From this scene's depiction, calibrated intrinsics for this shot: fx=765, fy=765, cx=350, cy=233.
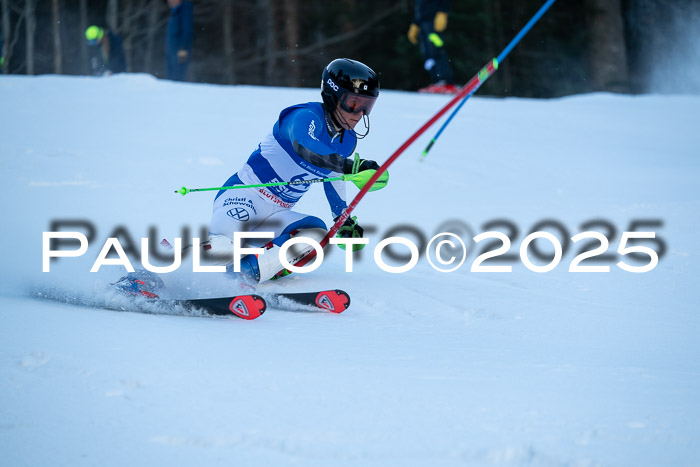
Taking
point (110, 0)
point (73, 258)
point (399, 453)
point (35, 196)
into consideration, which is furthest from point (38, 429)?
point (110, 0)

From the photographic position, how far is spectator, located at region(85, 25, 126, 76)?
1220cm

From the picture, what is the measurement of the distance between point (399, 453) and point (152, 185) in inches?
210

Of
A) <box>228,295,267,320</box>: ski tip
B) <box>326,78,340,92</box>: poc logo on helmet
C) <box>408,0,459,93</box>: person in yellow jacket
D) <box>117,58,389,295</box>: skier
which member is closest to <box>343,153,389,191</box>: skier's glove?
<box>117,58,389,295</box>: skier

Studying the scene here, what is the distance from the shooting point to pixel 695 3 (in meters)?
20.3

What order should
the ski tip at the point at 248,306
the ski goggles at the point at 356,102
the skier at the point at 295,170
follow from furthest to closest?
1. the ski goggles at the point at 356,102
2. the skier at the point at 295,170
3. the ski tip at the point at 248,306

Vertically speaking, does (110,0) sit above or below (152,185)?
above

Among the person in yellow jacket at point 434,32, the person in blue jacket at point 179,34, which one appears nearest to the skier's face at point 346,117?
the person in yellow jacket at point 434,32

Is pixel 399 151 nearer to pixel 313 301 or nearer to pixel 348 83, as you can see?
pixel 348 83

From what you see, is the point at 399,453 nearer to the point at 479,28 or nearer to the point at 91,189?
the point at 91,189

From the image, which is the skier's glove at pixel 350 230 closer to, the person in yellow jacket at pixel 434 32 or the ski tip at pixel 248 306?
the ski tip at pixel 248 306

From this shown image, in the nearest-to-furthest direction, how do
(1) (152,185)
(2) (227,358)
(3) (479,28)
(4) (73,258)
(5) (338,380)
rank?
(5) (338,380), (2) (227,358), (4) (73,258), (1) (152,185), (3) (479,28)

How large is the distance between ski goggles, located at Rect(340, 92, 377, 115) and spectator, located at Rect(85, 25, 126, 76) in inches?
350

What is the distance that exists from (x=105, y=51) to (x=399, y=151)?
9760 millimetres

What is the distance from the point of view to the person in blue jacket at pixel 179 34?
1091 cm
